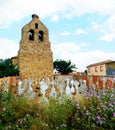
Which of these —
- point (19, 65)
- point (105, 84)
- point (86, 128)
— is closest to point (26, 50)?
point (19, 65)

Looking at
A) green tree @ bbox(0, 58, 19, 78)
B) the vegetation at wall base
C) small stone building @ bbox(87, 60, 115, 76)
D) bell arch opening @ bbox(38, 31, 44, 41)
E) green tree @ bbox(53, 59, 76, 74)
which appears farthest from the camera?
small stone building @ bbox(87, 60, 115, 76)

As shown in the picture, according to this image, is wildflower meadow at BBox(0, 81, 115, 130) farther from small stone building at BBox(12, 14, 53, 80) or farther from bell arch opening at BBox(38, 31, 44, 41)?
bell arch opening at BBox(38, 31, 44, 41)

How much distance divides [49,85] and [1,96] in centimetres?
121

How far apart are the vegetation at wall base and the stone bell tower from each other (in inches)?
1061

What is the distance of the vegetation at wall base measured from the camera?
550 centimetres

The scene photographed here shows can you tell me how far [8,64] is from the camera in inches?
1398

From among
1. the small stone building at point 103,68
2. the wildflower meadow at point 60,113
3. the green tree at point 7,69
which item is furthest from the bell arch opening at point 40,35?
the wildflower meadow at point 60,113

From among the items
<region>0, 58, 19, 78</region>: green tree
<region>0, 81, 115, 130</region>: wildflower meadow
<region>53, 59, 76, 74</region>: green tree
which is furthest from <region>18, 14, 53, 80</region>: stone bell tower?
<region>0, 81, 115, 130</region>: wildflower meadow

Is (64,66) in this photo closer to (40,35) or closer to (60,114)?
(40,35)

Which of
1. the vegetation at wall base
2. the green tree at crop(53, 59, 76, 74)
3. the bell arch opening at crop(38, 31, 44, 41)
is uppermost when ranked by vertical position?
the bell arch opening at crop(38, 31, 44, 41)

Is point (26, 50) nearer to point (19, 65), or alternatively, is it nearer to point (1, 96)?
point (19, 65)

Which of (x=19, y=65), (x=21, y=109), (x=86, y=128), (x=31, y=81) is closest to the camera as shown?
(x=86, y=128)

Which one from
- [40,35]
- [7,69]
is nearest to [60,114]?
[7,69]

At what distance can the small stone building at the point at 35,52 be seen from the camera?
111 ft
